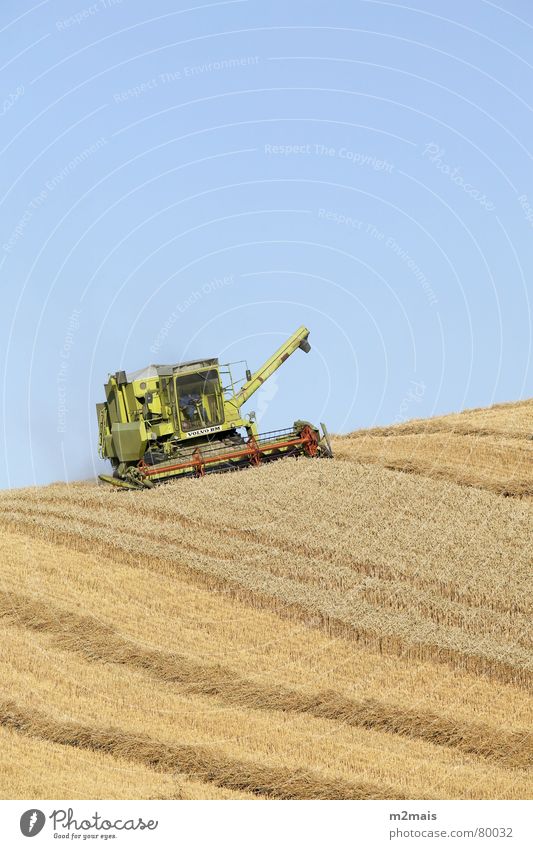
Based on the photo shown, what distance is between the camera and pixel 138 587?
21062 mm

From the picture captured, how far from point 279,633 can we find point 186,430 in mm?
10924

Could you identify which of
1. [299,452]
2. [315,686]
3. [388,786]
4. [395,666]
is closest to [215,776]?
[388,786]

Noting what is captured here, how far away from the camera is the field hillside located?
46.2 ft

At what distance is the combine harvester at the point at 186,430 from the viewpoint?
2817 cm

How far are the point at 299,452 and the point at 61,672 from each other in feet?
41.7

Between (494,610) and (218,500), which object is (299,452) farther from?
(494,610)

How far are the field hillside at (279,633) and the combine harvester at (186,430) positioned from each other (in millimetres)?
881
